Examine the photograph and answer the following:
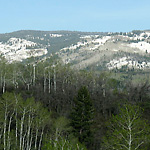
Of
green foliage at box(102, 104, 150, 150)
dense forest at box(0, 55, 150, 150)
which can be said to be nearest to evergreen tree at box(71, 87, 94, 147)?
dense forest at box(0, 55, 150, 150)

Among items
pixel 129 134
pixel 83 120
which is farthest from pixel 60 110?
pixel 129 134

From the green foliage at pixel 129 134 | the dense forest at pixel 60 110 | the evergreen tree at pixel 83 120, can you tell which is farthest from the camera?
the evergreen tree at pixel 83 120

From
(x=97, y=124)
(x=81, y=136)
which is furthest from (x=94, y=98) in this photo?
(x=81, y=136)

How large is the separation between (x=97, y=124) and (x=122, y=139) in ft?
147

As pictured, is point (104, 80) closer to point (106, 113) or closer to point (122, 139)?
point (106, 113)

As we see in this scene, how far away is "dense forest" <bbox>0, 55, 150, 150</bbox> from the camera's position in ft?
128

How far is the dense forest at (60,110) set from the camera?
39.0 meters

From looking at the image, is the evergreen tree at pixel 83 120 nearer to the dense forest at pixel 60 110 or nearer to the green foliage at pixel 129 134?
the dense forest at pixel 60 110

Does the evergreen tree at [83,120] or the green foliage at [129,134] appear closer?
the green foliage at [129,134]

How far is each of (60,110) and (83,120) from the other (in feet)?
47.2

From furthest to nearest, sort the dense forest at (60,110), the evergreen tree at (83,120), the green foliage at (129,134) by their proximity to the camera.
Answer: the evergreen tree at (83,120), the dense forest at (60,110), the green foliage at (129,134)

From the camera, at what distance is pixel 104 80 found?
90.2 meters

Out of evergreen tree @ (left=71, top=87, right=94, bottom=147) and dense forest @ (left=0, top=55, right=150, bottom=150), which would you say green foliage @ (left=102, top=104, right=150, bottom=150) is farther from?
evergreen tree @ (left=71, top=87, right=94, bottom=147)

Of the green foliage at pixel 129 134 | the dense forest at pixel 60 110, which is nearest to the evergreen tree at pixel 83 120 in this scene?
the dense forest at pixel 60 110
